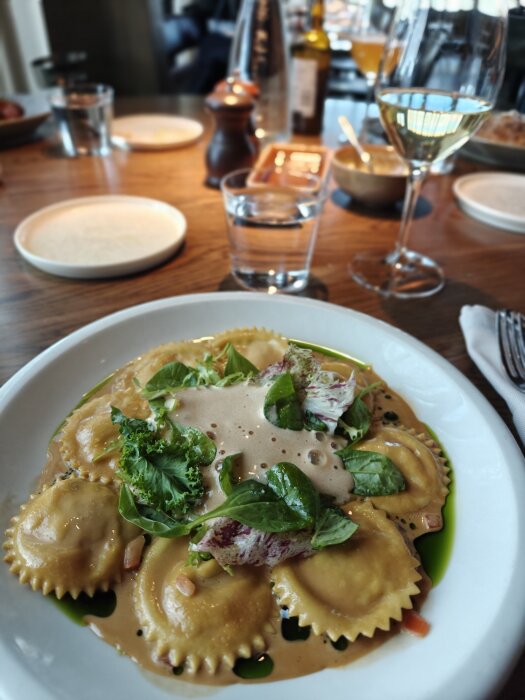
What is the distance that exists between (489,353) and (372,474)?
2.52 feet

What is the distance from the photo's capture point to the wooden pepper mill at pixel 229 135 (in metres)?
2.90

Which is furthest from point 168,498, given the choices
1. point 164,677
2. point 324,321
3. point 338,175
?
point 338,175

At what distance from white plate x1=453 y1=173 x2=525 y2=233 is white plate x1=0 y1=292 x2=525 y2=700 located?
1482 millimetres

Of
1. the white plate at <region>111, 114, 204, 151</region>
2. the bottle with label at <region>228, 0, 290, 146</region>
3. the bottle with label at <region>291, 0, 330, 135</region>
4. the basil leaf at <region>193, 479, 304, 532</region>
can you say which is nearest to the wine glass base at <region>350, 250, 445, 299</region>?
the basil leaf at <region>193, 479, 304, 532</region>

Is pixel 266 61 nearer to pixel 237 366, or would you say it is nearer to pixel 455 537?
pixel 237 366

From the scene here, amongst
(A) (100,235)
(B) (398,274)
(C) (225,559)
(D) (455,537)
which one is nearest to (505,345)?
(B) (398,274)

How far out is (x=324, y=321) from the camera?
6.30 feet

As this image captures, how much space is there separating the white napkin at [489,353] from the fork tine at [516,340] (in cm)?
4

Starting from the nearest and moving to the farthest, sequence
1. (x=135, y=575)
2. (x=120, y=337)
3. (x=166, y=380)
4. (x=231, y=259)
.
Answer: (x=135, y=575) → (x=166, y=380) → (x=120, y=337) → (x=231, y=259)

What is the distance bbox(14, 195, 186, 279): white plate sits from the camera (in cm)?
232

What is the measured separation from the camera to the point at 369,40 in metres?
3.85

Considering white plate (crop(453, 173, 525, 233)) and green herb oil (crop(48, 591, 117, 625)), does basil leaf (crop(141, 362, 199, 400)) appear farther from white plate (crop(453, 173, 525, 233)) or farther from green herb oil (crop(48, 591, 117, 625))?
white plate (crop(453, 173, 525, 233))

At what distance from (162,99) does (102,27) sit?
291 centimetres

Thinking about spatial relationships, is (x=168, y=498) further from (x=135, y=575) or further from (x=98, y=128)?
(x=98, y=128)
